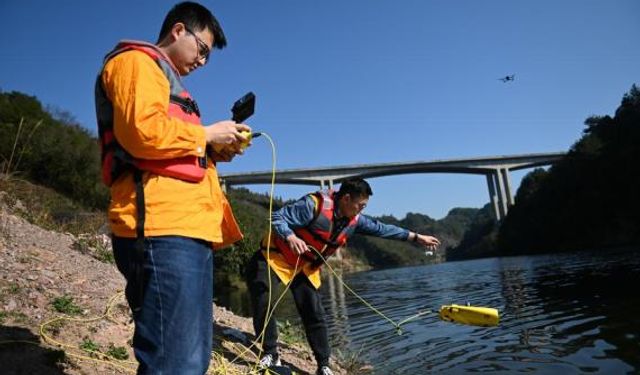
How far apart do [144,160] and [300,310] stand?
11.4 feet

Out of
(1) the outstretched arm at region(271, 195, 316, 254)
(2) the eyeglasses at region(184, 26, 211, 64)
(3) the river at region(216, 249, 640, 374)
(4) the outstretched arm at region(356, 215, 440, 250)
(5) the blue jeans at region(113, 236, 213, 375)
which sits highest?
(2) the eyeglasses at region(184, 26, 211, 64)

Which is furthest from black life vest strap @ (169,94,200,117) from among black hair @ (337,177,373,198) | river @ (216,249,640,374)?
river @ (216,249,640,374)

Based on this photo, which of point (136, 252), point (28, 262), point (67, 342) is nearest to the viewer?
point (136, 252)

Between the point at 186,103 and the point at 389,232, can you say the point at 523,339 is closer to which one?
the point at 389,232

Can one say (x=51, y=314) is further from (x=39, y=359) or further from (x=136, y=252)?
(x=136, y=252)

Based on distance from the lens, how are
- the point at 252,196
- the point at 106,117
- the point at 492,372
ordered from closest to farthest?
the point at 106,117 → the point at 492,372 → the point at 252,196

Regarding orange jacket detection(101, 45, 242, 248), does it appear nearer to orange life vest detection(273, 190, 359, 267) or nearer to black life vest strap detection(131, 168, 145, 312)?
black life vest strap detection(131, 168, 145, 312)

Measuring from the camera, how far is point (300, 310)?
5.02 metres

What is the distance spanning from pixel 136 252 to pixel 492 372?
4.55 metres

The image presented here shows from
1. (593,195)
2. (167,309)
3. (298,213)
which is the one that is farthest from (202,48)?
(593,195)

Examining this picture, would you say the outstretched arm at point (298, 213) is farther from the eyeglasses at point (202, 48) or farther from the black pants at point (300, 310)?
the eyeglasses at point (202, 48)

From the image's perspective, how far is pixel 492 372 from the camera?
5.00 metres

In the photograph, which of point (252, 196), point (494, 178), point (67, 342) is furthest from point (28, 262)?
point (252, 196)

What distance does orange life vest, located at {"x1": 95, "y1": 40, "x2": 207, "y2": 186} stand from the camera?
1.96m
